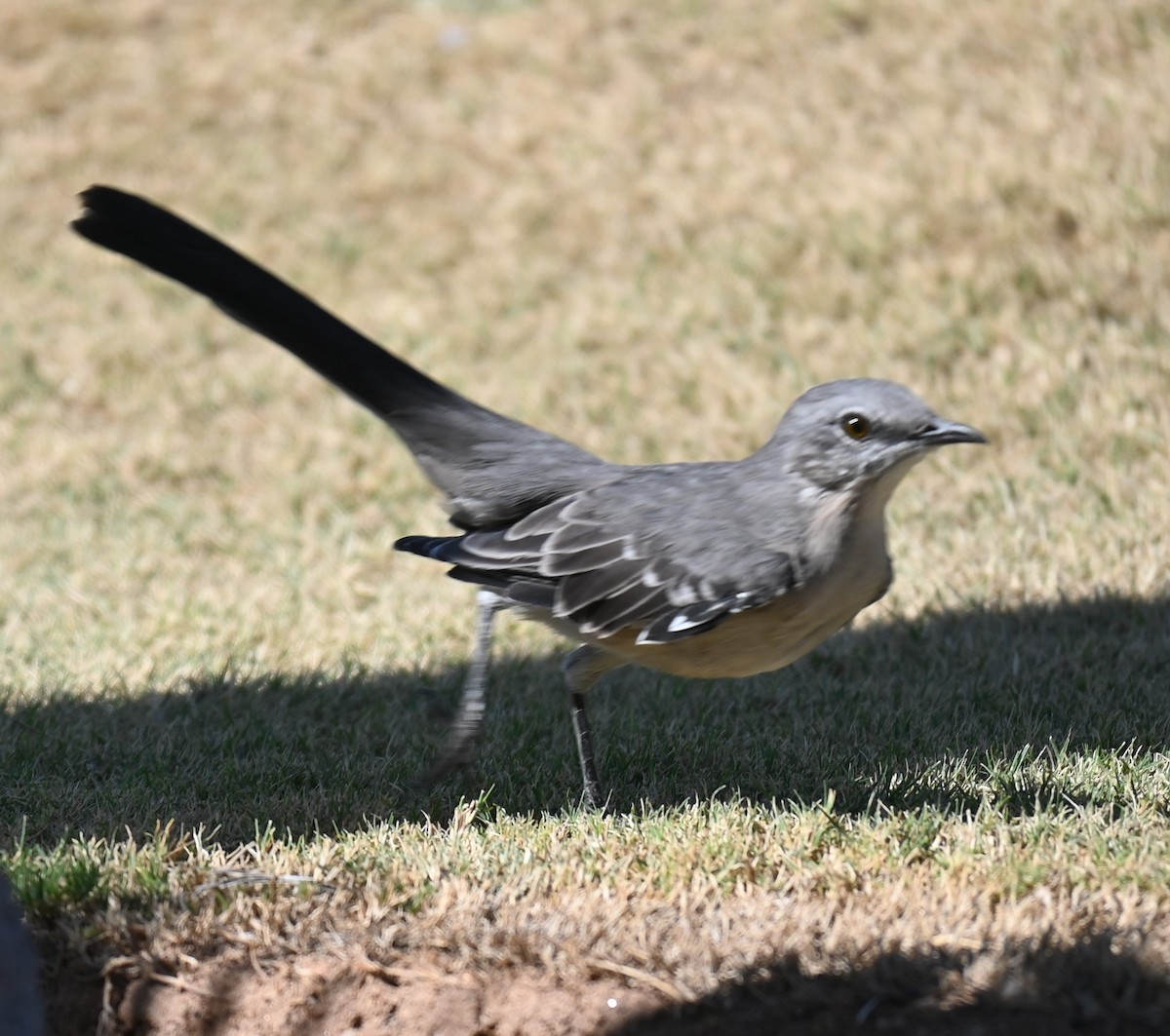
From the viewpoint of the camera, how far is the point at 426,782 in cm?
448

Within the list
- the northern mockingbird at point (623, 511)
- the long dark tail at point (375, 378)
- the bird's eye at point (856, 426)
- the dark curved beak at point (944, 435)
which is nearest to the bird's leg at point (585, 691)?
the northern mockingbird at point (623, 511)

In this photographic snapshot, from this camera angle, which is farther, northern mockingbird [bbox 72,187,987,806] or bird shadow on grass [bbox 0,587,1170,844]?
bird shadow on grass [bbox 0,587,1170,844]

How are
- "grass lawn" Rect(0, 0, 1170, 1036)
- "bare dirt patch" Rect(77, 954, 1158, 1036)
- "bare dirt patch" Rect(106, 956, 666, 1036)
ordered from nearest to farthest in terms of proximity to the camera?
1. "bare dirt patch" Rect(77, 954, 1158, 1036)
2. "bare dirt patch" Rect(106, 956, 666, 1036)
3. "grass lawn" Rect(0, 0, 1170, 1036)

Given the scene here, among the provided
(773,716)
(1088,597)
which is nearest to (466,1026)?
(773,716)

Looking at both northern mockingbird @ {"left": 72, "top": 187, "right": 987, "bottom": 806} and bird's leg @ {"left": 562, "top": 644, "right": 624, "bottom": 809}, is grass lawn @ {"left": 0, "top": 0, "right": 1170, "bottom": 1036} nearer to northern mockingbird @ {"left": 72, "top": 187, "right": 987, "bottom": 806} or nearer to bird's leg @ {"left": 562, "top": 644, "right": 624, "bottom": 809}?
bird's leg @ {"left": 562, "top": 644, "right": 624, "bottom": 809}

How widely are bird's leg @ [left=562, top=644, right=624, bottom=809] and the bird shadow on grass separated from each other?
128 millimetres

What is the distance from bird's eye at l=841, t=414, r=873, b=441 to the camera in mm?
3906

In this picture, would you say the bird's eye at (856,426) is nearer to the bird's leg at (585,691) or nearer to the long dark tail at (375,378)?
the long dark tail at (375,378)

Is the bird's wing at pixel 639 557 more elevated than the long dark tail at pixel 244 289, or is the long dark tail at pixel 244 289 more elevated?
the long dark tail at pixel 244 289

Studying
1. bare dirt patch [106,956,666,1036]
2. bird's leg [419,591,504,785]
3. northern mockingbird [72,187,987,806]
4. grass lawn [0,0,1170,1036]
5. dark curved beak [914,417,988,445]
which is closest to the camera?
bare dirt patch [106,956,666,1036]

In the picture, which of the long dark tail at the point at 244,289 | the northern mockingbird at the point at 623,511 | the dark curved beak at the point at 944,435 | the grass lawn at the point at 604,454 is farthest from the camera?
the long dark tail at the point at 244,289

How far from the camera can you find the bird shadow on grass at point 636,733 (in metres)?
4.42

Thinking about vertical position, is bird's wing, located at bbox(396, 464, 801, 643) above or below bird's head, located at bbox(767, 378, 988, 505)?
below

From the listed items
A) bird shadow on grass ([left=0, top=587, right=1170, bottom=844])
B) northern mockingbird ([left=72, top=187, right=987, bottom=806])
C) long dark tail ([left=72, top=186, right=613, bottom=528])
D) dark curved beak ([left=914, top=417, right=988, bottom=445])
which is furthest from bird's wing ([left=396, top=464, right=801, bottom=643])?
bird shadow on grass ([left=0, top=587, right=1170, bottom=844])
